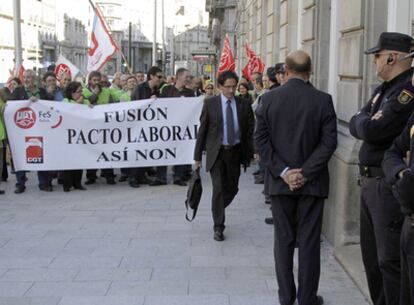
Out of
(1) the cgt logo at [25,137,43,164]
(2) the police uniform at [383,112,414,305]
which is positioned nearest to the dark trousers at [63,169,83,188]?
(1) the cgt logo at [25,137,43,164]

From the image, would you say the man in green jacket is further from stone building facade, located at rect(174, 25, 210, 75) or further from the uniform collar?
stone building facade, located at rect(174, 25, 210, 75)

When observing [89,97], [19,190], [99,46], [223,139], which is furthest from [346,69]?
[99,46]

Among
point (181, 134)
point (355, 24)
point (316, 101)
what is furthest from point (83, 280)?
point (181, 134)

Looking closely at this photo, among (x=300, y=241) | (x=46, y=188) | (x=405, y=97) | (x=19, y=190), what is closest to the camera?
(x=405, y=97)

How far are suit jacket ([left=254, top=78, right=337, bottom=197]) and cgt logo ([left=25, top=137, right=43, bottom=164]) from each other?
6.34m

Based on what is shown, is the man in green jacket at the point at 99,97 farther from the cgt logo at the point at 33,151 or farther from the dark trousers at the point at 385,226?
the dark trousers at the point at 385,226

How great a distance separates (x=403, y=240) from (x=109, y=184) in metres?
8.24

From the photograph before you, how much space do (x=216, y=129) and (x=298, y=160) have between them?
2487 mm

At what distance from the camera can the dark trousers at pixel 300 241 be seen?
469 cm

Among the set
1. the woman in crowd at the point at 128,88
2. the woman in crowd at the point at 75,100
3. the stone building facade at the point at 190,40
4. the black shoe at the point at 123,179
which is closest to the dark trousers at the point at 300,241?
the woman in crowd at the point at 75,100

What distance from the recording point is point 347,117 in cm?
702

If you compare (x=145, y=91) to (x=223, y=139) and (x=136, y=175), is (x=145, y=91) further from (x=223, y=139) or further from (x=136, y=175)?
(x=223, y=139)

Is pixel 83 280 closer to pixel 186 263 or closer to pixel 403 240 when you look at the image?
pixel 186 263

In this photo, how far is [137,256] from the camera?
637cm
